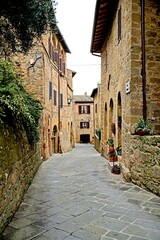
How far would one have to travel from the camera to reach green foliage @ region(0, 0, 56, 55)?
4.97m

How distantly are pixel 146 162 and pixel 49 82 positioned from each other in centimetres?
1102

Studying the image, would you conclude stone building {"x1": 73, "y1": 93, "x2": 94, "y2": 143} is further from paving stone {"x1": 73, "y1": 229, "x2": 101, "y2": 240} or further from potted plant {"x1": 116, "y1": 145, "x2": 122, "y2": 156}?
paving stone {"x1": 73, "y1": 229, "x2": 101, "y2": 240}

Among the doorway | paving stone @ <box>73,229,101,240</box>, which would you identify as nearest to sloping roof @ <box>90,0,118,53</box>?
paving stone @ <box>73,229,101,240</box>

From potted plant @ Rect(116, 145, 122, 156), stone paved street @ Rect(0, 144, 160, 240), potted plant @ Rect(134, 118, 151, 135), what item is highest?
potted plant @ Rect(134, 118, 151, 135)

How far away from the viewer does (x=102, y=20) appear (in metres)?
10.5

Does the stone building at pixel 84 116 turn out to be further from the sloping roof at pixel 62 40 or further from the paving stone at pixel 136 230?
the paving stone at pixel 136 230

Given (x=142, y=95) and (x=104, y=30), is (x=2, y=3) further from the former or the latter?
(x=104, y=30)

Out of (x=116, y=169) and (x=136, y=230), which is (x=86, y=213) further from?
(x=116, y=169)

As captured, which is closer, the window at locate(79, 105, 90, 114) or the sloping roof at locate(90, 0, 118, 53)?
the sloping roof at locate(90, 0, 118, 53)

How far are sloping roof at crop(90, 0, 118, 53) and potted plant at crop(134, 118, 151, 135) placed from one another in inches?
179

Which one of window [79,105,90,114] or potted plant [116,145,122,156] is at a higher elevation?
window [79,105,90,114]

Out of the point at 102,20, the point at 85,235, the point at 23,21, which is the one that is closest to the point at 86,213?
the point at 85,235

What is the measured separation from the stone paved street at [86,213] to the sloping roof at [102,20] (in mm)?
6294

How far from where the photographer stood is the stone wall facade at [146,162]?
5.27 metres
